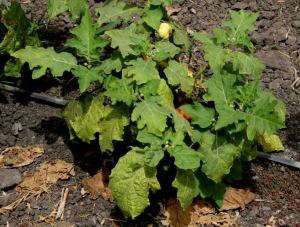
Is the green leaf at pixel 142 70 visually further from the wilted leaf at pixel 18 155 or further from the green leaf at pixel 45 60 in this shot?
the wilted leaf at pixel 18 155

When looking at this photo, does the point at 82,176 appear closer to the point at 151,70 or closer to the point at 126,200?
the point at 126,200

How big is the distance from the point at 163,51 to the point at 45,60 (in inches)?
30.3

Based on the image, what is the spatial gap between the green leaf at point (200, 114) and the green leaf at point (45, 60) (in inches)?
31.1

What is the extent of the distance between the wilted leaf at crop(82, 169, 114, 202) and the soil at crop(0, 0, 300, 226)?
41mm

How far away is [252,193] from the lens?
4.05 meters

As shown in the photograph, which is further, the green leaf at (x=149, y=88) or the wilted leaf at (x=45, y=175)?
the wilted leaf at (x=45, y=175)

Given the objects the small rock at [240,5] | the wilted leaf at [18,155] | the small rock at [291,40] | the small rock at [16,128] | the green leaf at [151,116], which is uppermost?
the green leaf at [151,116]

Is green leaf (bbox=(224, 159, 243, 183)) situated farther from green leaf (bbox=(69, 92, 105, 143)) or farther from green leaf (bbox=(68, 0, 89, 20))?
green leaf (bbox=(68, 0, 89, 20))

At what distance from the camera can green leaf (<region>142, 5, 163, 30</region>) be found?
3.78 meters

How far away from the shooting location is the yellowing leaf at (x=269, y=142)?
13.4 ft

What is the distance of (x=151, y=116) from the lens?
344 centimetres

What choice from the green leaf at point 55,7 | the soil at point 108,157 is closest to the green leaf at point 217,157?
the soil at point 108,157

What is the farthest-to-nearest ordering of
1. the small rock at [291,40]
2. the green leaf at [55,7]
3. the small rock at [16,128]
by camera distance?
the small rock at [291,40]
the small rock at [16,128]
the green leaf at [55,7]

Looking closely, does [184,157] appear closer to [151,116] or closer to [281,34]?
[151,116]
